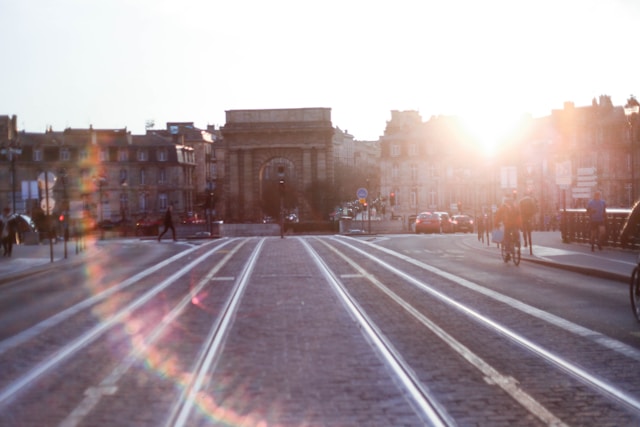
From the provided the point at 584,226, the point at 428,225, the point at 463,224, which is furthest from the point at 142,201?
the point at 584,226

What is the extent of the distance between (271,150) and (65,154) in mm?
23395

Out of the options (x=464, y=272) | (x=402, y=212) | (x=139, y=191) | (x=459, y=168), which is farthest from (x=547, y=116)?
(x=464, y=272)

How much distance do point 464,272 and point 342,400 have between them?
13.5 m

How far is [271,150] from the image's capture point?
3686 inches

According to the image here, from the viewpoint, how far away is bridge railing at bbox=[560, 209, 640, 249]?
2742cm

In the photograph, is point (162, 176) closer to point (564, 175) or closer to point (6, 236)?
point (6, 236)

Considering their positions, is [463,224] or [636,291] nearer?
[636,291]

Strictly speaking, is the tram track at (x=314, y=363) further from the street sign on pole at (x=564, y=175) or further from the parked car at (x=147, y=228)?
the parked car at (x=147, y=228)

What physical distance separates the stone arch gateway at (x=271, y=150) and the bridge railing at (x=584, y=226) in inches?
2328

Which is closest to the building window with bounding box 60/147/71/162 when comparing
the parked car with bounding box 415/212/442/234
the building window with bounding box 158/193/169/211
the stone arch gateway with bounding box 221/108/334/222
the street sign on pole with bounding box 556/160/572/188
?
the building window with bounding box 158/193/169/211

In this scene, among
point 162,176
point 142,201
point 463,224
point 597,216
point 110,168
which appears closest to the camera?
point 597,216

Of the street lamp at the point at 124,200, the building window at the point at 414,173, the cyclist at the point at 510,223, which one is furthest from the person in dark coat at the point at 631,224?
the street lamp at the point at 124,200

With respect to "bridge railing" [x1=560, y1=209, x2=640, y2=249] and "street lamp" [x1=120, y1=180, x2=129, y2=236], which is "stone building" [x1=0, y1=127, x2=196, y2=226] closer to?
"street lamp" [x1=120, y1=180, x2=129, y2=236]

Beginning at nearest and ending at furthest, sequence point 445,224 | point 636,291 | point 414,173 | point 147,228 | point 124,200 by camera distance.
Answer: point 636,291 < point 445,224 < point 147,228 < point 414,173 < point 124,200
